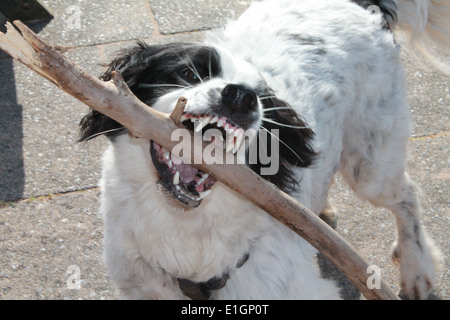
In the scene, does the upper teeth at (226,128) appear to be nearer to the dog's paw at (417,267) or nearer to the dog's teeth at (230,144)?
the dog's teeth at (230,144)

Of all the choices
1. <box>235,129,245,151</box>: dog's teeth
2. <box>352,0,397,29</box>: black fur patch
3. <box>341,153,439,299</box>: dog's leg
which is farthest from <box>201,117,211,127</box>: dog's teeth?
<box>352,0,397,29</box>: black fur patch

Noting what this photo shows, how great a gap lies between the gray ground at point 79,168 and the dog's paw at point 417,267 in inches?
3.3

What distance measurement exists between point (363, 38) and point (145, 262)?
1.78 metres

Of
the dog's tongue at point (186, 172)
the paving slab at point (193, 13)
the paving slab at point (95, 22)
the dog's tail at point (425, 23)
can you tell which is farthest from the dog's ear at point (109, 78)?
Answer: the paving slab at point (193, 13)

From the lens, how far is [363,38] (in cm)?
344

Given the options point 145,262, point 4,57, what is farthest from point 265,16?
point 4,57

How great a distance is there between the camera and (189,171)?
8.44 feet

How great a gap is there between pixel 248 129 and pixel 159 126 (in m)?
0.39

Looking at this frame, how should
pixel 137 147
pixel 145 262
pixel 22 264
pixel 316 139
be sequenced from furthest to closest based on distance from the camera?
pixel 22 264 < pixel 316 139 < pixel 145 262 < pixel 137 147

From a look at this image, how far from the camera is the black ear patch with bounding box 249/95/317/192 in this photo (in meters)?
2.67

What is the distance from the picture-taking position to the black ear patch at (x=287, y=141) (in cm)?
267
